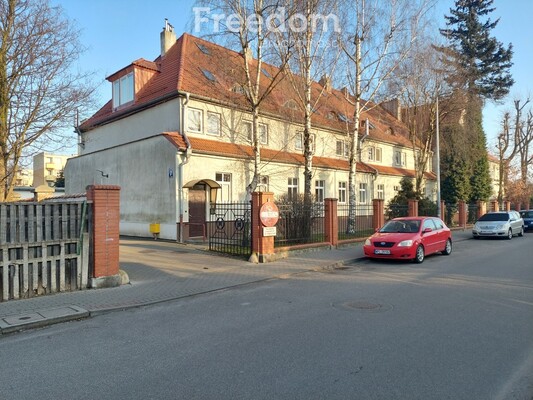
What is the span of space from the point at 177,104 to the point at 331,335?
15467mm

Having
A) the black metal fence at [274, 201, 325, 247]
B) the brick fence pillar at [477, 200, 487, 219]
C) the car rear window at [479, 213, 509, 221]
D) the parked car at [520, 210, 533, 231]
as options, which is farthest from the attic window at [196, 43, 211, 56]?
the brick fence pillar at [477, 200, 487, 219]

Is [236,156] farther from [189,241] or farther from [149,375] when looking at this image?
[149,375]

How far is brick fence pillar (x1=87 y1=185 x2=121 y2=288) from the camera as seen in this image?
865cm

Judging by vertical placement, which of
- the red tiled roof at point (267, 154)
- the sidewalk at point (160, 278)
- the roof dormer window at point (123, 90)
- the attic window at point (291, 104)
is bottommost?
the sidewalk at point (160, 278)

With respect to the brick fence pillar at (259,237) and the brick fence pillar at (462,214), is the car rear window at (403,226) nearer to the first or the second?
the brick fence pillar at (259,237)

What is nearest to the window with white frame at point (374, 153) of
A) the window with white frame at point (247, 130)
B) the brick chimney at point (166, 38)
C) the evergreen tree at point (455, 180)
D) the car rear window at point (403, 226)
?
the evergreen tree at point (455, 180)

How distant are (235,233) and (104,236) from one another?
576cm

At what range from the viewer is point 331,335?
545cm

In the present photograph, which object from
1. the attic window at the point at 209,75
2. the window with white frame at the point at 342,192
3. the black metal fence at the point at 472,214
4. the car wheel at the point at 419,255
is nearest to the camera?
the car wheel at the point at 419,255

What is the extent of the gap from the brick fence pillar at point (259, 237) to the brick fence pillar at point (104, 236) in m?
4.67

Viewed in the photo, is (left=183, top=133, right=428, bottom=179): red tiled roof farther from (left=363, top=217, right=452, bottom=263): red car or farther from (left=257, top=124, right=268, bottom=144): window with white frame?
(left=363, top=217, right=452, bottom=263): red car

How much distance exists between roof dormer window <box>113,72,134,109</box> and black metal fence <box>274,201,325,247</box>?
12657 millimetres

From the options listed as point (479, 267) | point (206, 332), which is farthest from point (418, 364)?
point (479, 267)

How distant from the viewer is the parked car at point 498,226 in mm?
21797
